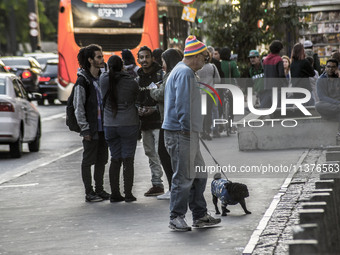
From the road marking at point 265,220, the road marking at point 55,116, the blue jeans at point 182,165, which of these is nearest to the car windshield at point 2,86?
the road marking at point 265,220

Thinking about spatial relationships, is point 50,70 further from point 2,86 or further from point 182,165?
point 182,165

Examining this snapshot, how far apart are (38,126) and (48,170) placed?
419cm

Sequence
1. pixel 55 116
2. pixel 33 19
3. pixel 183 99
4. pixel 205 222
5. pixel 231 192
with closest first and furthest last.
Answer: pixel 183 99, pixel 205 222, pixel 231 192, pixel 55 116, pixel 33 19

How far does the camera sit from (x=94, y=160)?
10.9 metres

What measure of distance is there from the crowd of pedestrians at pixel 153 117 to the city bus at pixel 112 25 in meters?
12.9

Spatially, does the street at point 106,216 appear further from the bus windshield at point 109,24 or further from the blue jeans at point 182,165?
the bus windshield at point 109,24

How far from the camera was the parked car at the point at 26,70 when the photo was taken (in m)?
37.2

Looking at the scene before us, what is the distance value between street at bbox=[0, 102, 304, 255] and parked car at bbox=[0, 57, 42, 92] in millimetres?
22235

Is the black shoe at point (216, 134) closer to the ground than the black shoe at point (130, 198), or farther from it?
closer to the ground

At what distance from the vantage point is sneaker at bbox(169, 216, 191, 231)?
8406 mm

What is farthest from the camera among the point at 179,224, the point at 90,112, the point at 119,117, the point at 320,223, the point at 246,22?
the point at 246,22

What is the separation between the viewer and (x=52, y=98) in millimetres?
35688

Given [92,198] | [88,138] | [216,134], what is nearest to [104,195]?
[92,198]

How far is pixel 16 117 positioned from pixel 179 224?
889 cm
